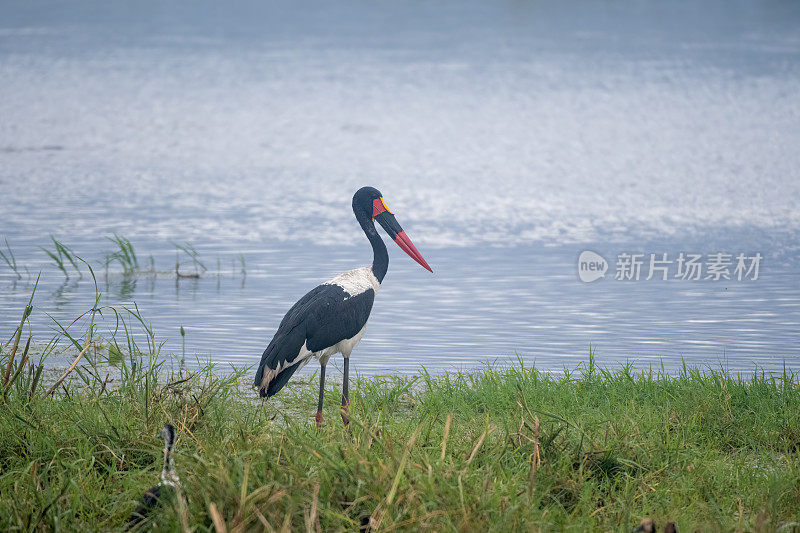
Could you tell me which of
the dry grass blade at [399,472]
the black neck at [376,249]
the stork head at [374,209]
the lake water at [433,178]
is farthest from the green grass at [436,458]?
the lake water at [433,178]

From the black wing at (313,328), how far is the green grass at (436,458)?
0.31 meters

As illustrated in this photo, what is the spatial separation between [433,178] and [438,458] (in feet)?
54.3

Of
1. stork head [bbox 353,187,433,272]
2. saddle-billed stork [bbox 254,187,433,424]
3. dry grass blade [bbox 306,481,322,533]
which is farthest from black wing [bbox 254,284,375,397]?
dry grass blade [bbox 306,481,322,533]

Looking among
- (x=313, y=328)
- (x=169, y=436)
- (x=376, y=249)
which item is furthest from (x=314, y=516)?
(x=376, y=249)

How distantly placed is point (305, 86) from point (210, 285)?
1117 inches

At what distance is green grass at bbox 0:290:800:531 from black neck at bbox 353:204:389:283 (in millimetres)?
688

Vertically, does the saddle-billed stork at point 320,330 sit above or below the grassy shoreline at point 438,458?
above

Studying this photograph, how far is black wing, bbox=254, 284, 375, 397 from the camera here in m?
5.96

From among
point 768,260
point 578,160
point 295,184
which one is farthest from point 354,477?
point 578,160

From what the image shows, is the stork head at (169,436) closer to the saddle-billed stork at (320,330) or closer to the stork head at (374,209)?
the saddle-billed stork at (320,330)

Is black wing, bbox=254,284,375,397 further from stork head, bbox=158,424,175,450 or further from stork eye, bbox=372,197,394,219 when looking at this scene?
stork head, bbox=158,424,175,450

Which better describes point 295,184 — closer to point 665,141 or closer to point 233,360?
point 665,141

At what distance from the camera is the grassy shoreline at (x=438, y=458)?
4.23 m

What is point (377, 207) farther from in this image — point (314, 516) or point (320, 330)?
point (314, 516)
